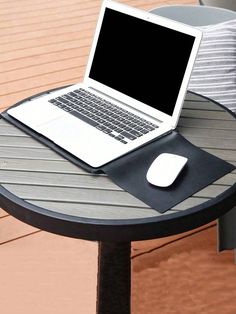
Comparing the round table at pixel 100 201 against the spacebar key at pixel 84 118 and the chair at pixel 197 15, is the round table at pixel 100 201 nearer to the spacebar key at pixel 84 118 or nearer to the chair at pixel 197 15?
the spacebar key at pixel 84 118

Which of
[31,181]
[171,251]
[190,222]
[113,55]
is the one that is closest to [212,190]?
[190,222]

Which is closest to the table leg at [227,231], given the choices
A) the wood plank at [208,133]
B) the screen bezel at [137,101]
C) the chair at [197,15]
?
the wood plank at [208,133]

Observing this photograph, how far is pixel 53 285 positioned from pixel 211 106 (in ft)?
2.35

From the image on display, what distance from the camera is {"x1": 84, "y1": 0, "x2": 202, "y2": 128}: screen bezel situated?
1.22 m

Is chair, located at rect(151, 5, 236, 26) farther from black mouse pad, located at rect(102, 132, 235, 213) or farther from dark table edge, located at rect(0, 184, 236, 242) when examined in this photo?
dark table edge, located at rect(0, 184, 236, 242)

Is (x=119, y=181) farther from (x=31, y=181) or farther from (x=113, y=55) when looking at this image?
(x=113, y=55)

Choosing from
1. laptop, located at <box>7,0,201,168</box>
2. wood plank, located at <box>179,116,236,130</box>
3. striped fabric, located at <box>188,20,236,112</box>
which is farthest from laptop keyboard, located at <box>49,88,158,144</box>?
striped fabric, located at <box>188,20,236,112</box>

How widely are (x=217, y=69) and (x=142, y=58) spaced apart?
0.47 meters

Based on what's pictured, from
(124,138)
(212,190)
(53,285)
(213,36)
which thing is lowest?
(53,285)

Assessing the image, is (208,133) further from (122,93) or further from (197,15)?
(197,15)

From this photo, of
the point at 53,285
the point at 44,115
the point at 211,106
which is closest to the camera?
the point at 44,115

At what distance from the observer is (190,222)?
40.5 inches

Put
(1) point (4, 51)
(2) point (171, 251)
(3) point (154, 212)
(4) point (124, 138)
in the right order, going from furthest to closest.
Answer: (1) point (4, 51), (2) point (171, 251), (4) point (124, 138), (3) point (154, 212)

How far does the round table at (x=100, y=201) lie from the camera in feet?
3.33
